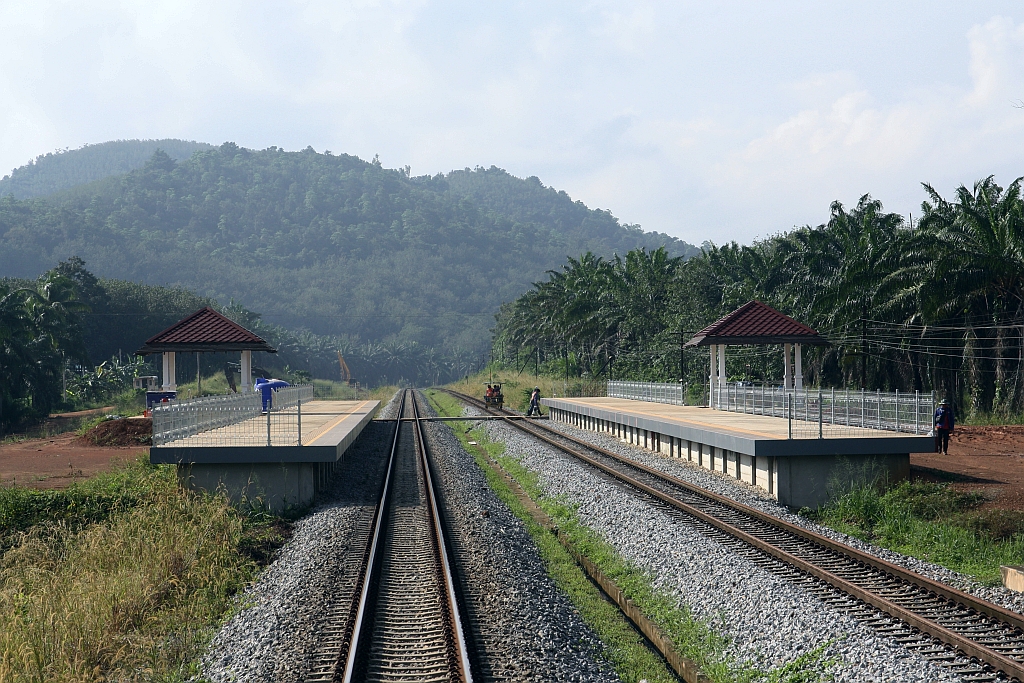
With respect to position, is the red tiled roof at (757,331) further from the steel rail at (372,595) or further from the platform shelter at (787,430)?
the steel rail at (372,595)

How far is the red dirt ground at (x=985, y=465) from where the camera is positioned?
16812 millimetres

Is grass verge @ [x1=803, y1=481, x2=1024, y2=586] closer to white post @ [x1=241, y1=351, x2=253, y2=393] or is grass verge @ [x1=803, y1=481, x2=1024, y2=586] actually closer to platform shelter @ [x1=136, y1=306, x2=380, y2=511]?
platform shelter @ [x1=136, y1=306, x2=380, y2=511]

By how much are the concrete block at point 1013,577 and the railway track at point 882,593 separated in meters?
1.01

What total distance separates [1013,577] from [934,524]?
10.6ft

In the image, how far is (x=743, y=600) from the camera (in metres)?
10.2

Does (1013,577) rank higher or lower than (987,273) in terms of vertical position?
lower

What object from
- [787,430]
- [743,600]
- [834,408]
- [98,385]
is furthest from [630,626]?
[98,385]

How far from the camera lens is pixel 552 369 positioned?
257ft

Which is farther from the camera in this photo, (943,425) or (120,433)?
(120,433)

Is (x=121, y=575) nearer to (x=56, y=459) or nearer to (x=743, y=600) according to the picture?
(x=743, y=600)

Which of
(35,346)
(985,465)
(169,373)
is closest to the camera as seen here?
(985,465)

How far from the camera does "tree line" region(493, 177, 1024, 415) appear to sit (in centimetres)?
3375

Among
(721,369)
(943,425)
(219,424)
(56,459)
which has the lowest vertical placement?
(56,459)

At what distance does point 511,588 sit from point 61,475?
15.8m
